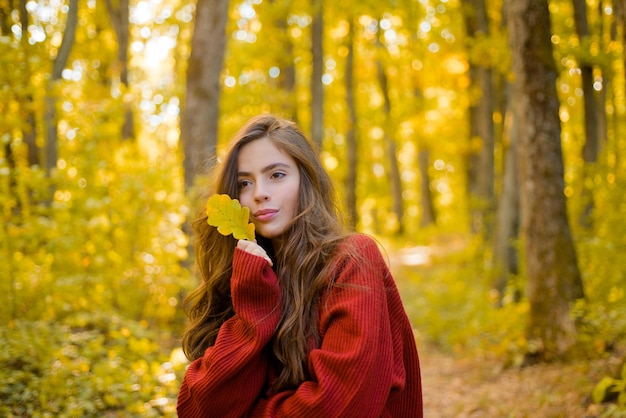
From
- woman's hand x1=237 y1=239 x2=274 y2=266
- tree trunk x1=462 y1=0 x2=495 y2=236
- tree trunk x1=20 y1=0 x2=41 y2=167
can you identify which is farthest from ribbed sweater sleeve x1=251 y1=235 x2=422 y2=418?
tree trunk x1=462 y1=0 x2=495 y2=236

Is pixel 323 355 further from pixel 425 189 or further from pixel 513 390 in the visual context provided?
pixel 425 189

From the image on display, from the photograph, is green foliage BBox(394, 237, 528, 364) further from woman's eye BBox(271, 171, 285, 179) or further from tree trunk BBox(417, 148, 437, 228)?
tree trunk BBox(417, 148, 437, 228)

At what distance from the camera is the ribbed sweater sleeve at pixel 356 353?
85.4 inches

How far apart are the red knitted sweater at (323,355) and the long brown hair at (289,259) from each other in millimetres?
72

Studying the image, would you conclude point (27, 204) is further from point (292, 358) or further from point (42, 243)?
point (292, 358)

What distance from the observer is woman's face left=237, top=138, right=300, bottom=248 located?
8.72 ft

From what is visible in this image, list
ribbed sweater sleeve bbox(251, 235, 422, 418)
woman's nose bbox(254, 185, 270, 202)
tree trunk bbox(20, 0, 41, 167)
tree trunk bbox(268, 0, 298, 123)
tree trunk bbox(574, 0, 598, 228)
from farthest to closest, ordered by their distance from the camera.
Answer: tree trunk bbox(268, 0, 298, 123) < tree trunk bbox(574, 0, 598, 228) < tree trunk bbox(20, 0, 41, 167) < woman's nose bbox(254, 185, 270, 202) < ribbed sweater sleeve bbox(251, 235, 422, 418)

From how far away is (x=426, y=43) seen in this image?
52.5 feet

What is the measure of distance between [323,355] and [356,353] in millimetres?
132

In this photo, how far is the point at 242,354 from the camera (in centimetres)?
236

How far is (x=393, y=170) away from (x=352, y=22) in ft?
26.9

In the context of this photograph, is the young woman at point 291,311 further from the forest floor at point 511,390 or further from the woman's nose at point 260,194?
the forest floor at point 511,390

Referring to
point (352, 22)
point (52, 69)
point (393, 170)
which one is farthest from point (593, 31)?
point (393, 170)

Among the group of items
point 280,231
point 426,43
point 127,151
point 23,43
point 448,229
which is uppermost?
point 426,43
